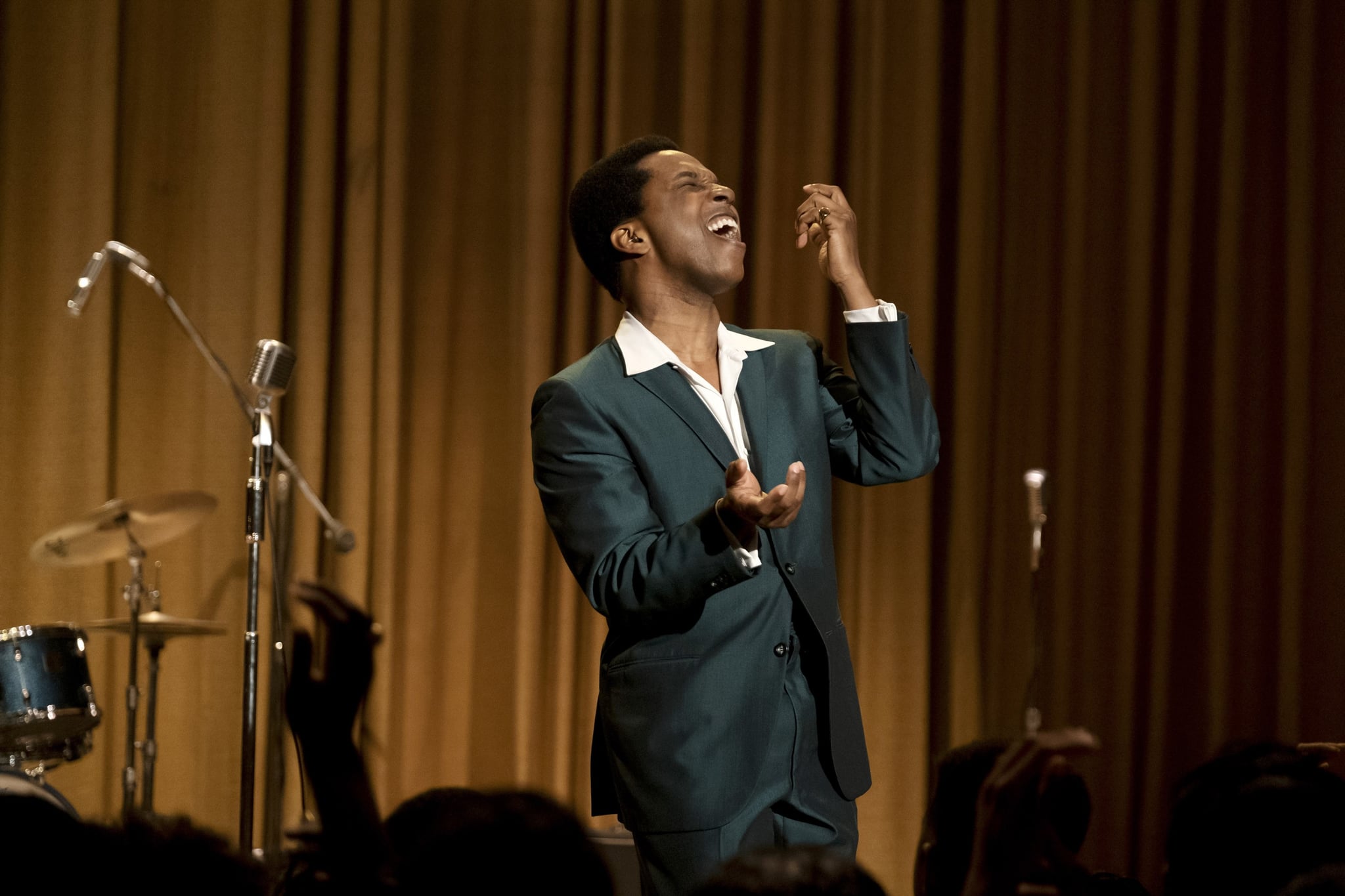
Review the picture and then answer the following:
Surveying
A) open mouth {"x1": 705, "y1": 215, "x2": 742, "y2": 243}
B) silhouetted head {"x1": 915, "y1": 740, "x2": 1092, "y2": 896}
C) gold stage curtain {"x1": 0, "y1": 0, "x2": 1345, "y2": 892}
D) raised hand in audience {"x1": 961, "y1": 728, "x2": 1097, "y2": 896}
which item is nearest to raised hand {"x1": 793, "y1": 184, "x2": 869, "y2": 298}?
open mouth {"x1": 705, "y1": 215, "x2": 742, "y2": 243}

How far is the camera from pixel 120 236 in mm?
4117

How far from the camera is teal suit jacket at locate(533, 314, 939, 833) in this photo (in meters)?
1.92

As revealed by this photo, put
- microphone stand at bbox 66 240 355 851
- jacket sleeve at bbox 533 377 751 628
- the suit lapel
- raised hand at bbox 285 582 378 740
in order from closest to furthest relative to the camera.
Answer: raised hand at bbox 285 582 378 740 → jacket sleeve at bbox 533 377 751 628 → the suit lapel → microphone stand at bbox 66 240 355 851

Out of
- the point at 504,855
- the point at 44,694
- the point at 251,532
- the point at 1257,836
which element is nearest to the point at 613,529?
the point at 504,855

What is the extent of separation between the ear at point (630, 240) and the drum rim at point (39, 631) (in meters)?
2.07

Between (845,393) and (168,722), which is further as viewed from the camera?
(168,722)

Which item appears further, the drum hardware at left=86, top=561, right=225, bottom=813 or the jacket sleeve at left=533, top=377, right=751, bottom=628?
the drum hardware at left=86, top=561, right=225, bottom=813

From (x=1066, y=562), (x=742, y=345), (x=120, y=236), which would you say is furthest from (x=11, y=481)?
(x=1066, y=562)

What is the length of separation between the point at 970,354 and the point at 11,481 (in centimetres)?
281

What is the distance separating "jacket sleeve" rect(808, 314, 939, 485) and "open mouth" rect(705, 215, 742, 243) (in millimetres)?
270

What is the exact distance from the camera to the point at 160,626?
144 inches

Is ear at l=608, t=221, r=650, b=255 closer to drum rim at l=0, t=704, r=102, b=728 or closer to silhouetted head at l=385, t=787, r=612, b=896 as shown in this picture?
Result: silhouetted head at l=385, t=787, r=612, b=896

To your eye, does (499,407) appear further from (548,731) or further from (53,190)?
(53,190)

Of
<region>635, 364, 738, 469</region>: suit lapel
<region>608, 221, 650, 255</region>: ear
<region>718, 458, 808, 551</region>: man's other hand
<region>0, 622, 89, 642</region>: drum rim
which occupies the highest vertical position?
<region>608, 221, 650, 255</region>: ear
